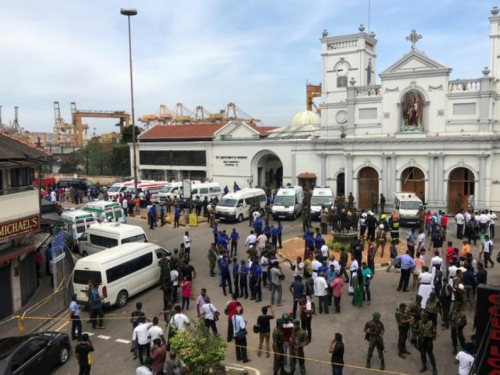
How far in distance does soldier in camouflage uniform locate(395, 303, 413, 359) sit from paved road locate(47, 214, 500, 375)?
0.27 metres

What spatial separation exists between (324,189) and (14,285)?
20.6 meters

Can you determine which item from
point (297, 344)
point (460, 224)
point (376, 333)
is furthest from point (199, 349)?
point (460, 224)

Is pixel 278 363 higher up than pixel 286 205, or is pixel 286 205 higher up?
pixel 286 205

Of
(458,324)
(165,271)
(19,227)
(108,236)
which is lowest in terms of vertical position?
(458,324)

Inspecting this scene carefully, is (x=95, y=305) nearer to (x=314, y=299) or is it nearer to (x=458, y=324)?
(x=314, y=299)

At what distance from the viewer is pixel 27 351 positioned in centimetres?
1122

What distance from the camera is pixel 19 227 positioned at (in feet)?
52.9

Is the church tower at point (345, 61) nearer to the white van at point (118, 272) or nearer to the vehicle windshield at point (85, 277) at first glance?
the white van at point (118, 272)

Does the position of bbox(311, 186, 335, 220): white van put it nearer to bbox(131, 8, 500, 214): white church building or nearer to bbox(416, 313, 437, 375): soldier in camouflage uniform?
bbox(131, 8, 500, 214): white church building

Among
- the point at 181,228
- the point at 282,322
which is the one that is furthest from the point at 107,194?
the point at 282,322

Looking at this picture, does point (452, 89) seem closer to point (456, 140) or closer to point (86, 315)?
point (456, 140)

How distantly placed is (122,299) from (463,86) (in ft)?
92.1

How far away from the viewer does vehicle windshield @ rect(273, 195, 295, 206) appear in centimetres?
3119

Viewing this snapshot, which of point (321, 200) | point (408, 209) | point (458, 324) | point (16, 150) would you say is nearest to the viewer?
point (458, 324)
